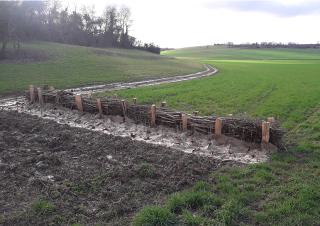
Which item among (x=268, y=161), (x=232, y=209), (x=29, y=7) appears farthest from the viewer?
(x=29, y=7)

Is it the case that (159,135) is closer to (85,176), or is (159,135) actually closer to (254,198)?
(85,176)

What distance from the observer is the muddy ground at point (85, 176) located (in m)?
6.04

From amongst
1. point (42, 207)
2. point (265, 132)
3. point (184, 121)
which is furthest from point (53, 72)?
point (42, 207)

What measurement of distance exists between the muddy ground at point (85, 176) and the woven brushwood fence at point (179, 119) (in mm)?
1599

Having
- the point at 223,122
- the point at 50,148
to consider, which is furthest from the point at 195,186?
the point at 50,148

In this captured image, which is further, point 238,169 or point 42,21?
point 42,21

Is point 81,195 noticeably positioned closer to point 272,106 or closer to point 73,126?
point 73,126

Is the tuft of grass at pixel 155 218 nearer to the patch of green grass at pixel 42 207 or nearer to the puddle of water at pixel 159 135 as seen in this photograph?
the patch of green grass at pixel 42 207

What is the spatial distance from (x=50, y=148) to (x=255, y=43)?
422ft

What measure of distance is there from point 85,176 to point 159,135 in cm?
387

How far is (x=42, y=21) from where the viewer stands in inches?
2579

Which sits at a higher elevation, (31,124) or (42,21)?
(42,21)

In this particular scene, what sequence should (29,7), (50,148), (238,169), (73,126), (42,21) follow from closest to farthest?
1. (238,169)
2. (50,148)
3. (73,126)
4. (29,7)
5. (42,21)

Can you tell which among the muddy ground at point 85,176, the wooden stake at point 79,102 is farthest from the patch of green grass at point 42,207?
the wooden stake at point 79,102
